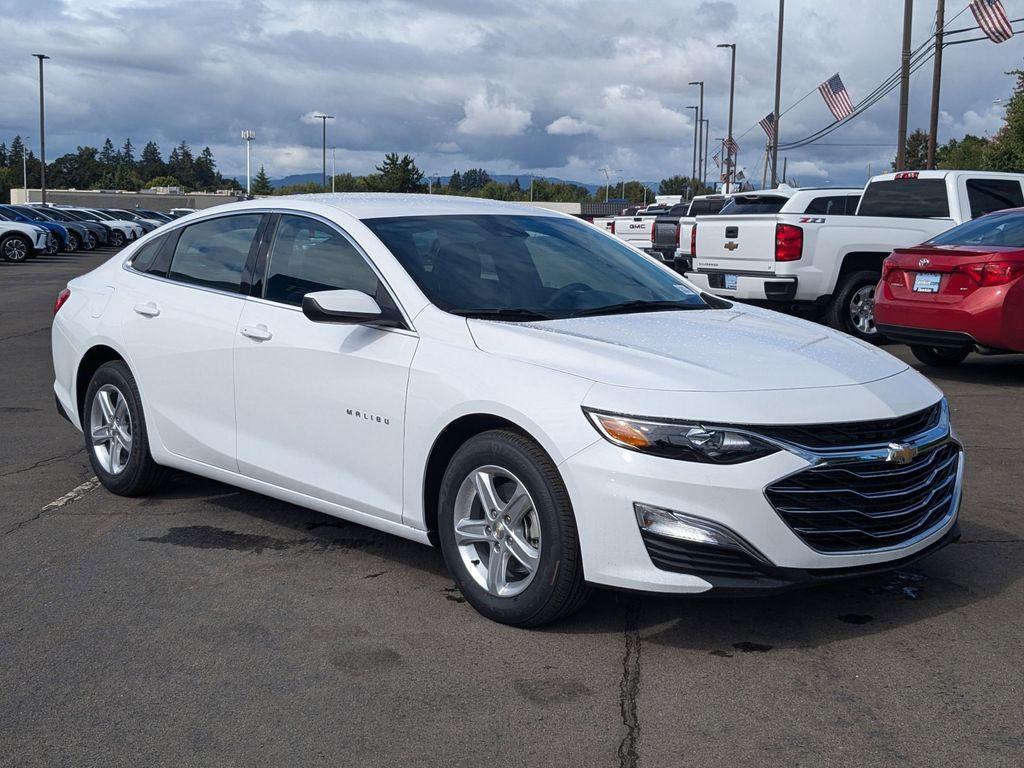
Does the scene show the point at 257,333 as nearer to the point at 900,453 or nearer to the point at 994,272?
the point at 900,453

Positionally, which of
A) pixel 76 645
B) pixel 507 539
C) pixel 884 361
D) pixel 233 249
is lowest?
pixel 76 645

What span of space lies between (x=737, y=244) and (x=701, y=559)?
10.6 metres

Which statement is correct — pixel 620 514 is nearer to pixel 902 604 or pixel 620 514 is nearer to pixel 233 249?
pixel 902 604

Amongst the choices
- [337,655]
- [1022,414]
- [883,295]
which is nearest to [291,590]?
[337,655]

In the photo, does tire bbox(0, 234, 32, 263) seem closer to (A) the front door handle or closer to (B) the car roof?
(B) the car roof

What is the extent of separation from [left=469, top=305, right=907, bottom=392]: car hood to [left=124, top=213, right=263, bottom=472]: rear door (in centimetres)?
157

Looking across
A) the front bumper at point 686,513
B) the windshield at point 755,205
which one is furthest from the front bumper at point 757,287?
the front bumper at point 686,513

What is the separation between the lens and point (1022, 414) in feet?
30.1

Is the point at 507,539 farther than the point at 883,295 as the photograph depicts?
No

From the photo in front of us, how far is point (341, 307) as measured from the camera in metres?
4.78

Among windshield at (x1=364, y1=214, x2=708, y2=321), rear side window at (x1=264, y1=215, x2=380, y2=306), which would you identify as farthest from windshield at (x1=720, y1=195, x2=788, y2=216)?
rear side window at (x1=264, y1=215, x2=380, y2=306)

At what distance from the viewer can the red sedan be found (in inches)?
394

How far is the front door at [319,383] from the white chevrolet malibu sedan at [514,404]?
1 cm

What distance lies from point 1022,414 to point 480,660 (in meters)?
6.51
